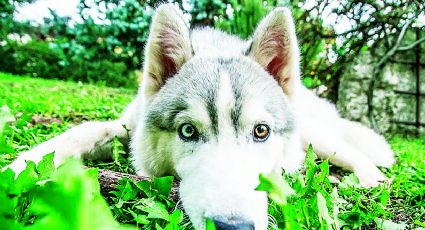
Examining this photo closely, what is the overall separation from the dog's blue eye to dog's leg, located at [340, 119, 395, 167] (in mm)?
2487

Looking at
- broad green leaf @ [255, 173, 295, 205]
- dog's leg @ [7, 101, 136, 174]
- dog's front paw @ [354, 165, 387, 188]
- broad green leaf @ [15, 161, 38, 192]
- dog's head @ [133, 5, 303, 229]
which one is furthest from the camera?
dog's front paw @ [354, 165, 387, 188]

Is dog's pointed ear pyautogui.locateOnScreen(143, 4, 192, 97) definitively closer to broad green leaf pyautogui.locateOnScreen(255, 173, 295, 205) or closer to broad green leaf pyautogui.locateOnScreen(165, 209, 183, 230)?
broad green leaf pyautogui.locateOnScreen(165, 209, 183, 230)

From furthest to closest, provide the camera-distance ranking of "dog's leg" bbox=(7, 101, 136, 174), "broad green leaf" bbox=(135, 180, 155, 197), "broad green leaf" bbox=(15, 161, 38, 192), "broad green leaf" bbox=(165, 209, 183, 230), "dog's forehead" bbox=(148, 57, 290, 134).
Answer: "dog's leg" bbox=(7, 101, 136, 174), "dog's forehead" bbox=(148, 57, 290, 134), "broad green leaf" bbox=(135, 180, 155, 197), "broad green leaf" bbox=(165, 209, 183, 230), "broad green leaf" bbox=(15, 161, 38, 192)

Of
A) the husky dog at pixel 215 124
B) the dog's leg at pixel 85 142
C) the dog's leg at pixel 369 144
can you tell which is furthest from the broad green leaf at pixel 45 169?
the dog's leg at pixel 369 144

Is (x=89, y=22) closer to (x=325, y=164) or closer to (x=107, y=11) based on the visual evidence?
(x=107, y=11)

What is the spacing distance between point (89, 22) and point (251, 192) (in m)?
10.3

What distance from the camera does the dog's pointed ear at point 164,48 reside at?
2.54 meters

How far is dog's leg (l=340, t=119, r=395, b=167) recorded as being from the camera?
3705 millimetres

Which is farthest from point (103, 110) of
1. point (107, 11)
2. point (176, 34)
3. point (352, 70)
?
point (107, 11)

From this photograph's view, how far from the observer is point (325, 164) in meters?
1.84

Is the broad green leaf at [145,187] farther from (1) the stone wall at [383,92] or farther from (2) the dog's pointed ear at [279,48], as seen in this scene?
(1) the stone wall at [383,92]

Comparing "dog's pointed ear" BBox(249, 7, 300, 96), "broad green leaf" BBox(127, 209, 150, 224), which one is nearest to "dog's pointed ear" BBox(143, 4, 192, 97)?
"dog's pointed ear" BBox(249, 7, 300, 96)

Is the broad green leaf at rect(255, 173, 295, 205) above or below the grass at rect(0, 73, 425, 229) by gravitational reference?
above

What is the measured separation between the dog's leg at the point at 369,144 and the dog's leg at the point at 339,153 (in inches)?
14.7
